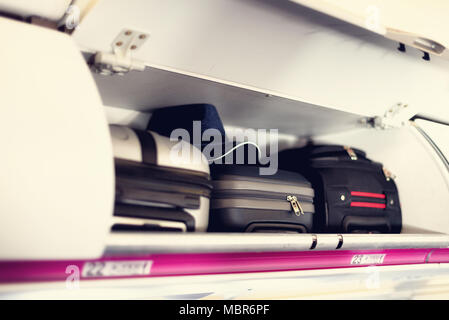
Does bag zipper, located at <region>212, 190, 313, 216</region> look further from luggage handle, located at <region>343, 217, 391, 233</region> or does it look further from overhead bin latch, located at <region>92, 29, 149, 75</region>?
overhead bin latch, located at <region>92, 29, 149, 75</region>

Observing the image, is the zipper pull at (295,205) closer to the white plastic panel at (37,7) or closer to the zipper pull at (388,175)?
the zipper pull at (388,175)

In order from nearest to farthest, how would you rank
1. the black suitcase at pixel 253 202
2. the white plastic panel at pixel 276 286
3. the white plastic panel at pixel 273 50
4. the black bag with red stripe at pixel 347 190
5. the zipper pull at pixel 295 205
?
the white plastic panel at pixel 276 286
the white plastic panel at pixel 273 50
the black suitcase at pixel 253 202
the zipper pull at pixel 295 205
the black bag with red stripe at pixel 347 190

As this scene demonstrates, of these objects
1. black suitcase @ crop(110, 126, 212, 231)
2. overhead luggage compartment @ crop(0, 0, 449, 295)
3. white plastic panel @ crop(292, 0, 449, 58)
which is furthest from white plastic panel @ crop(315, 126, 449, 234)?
black suitcase @ crop(110, 126, 212, 231)

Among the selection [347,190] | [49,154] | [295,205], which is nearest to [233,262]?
[295,205]

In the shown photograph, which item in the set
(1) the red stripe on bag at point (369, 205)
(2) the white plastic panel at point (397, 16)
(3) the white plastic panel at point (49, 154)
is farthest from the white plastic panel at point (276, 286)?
(2) the white plastic panel at point (397, 16)

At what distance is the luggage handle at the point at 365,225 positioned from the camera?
154cm

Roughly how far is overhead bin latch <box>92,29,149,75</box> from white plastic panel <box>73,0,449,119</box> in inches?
0.7

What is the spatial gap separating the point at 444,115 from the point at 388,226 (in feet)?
2.18

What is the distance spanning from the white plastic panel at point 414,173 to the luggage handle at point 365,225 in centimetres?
23

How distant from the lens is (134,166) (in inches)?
39.6

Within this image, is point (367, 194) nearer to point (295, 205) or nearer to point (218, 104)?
point (295, 205)

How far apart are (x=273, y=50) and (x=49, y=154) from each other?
29.3 inches

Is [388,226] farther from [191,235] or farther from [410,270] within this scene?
[191,235]

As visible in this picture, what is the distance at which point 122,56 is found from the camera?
1111 millimetres
